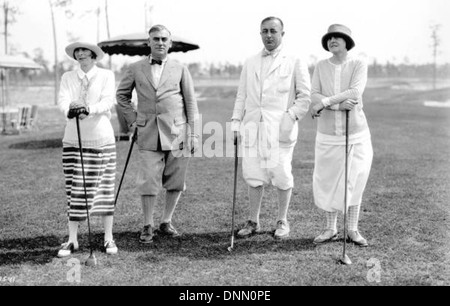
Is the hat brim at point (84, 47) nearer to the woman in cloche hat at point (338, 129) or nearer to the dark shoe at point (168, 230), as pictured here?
the dark shoe at point (168, 230)

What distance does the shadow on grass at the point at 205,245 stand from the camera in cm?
506

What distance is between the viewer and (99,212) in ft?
16.8

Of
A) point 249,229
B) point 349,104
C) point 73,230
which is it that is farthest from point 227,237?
point 349,104

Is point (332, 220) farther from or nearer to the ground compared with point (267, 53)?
nearer to the ground

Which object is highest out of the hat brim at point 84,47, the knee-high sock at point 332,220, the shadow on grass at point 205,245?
the hat brim at point 84,47

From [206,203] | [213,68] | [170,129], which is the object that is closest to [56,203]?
[206,203]

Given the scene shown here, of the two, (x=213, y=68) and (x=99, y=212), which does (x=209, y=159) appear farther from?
(x=213, y=68)

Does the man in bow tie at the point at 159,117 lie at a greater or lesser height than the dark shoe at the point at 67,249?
greater

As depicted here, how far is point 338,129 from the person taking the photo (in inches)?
206

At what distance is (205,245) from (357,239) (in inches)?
61.5

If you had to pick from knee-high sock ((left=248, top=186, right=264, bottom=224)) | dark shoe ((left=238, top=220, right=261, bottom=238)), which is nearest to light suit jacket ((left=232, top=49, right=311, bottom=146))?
knee-high sock ((left=248, top=186, right=264, bottom=224))

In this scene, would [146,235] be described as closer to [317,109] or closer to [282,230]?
[282,230]

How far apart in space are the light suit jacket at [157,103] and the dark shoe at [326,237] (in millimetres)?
1760

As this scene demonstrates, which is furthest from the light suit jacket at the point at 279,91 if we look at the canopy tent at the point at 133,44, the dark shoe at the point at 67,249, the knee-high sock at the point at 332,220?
the canopy tent at the point at 133,44
